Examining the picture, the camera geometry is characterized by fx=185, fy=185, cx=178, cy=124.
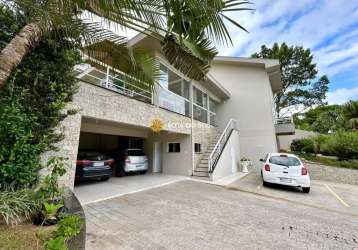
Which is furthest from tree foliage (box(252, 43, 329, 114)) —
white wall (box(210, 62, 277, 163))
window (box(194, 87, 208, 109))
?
window (box(194, 87, 208, 109))

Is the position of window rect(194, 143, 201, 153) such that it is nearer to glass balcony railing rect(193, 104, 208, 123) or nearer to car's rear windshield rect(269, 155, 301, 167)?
glass balcony railing rect(193, 104, 208, 123)

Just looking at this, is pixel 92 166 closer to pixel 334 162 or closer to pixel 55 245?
pixel 55 245

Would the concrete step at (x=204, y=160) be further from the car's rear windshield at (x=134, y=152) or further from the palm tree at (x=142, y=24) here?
the palm tree at (x=142, y=24)

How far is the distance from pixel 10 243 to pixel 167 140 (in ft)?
30.4

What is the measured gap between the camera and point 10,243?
7.38ft

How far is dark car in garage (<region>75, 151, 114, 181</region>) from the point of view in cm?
746

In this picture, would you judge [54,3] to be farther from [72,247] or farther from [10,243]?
[72,247]

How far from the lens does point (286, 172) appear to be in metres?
7.93

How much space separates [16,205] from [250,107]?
47.8 feet

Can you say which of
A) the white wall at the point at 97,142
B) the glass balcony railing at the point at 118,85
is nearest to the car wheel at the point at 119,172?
the white wall at the point at 97,142

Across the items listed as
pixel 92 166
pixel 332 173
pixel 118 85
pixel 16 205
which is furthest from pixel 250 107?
pixel 16 205

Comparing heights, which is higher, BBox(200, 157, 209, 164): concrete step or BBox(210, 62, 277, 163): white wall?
BBox(210, 62, 277, 163): white wall

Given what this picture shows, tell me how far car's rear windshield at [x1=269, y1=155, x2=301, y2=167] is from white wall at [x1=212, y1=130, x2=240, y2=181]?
2.83 metres

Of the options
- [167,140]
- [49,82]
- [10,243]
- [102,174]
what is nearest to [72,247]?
[10,243]
